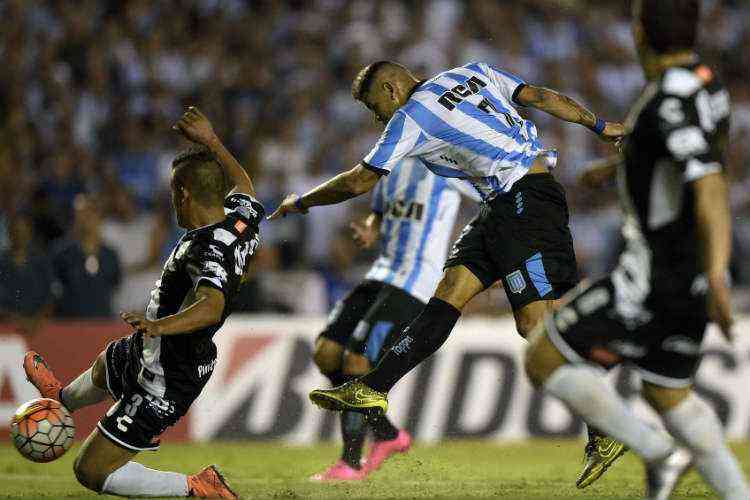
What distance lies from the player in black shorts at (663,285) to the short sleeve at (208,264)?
73.7 inches

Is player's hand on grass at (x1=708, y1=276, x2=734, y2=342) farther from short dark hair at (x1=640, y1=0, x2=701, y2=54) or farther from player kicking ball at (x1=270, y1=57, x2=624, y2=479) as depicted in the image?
player kicking ball at (x1=270, y1=57, x2=624, y2=479)

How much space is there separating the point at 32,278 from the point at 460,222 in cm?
483

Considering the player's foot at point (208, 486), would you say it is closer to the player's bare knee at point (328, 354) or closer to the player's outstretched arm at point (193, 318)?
the player's outstretched arm at point (193, 318)

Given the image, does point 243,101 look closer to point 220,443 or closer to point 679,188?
point 220,443

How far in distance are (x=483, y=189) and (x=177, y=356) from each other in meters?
2.27

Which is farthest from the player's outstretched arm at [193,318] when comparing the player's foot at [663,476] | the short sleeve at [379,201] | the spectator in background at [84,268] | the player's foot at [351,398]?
the spectator in background at [84,268]

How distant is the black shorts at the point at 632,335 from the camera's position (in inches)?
217

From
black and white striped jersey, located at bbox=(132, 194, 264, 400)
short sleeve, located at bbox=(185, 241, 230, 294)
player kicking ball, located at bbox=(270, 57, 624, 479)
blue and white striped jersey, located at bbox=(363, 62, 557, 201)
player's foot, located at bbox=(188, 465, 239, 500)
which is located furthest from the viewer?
player kicking ball, located at bbox=(270, 57, 624, 479)

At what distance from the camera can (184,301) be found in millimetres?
6953

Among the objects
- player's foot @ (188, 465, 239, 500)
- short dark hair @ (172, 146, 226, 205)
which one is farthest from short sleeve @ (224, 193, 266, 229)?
player's foot @ (188, 465, 239, 500)

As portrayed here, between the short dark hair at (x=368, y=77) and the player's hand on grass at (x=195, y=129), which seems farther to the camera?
the short dark hair at (x=368, y=77)

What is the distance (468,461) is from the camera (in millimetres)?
10586

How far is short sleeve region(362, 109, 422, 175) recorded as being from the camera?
7316 mm

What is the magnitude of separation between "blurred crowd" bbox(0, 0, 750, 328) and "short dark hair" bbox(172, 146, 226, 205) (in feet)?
19.7
